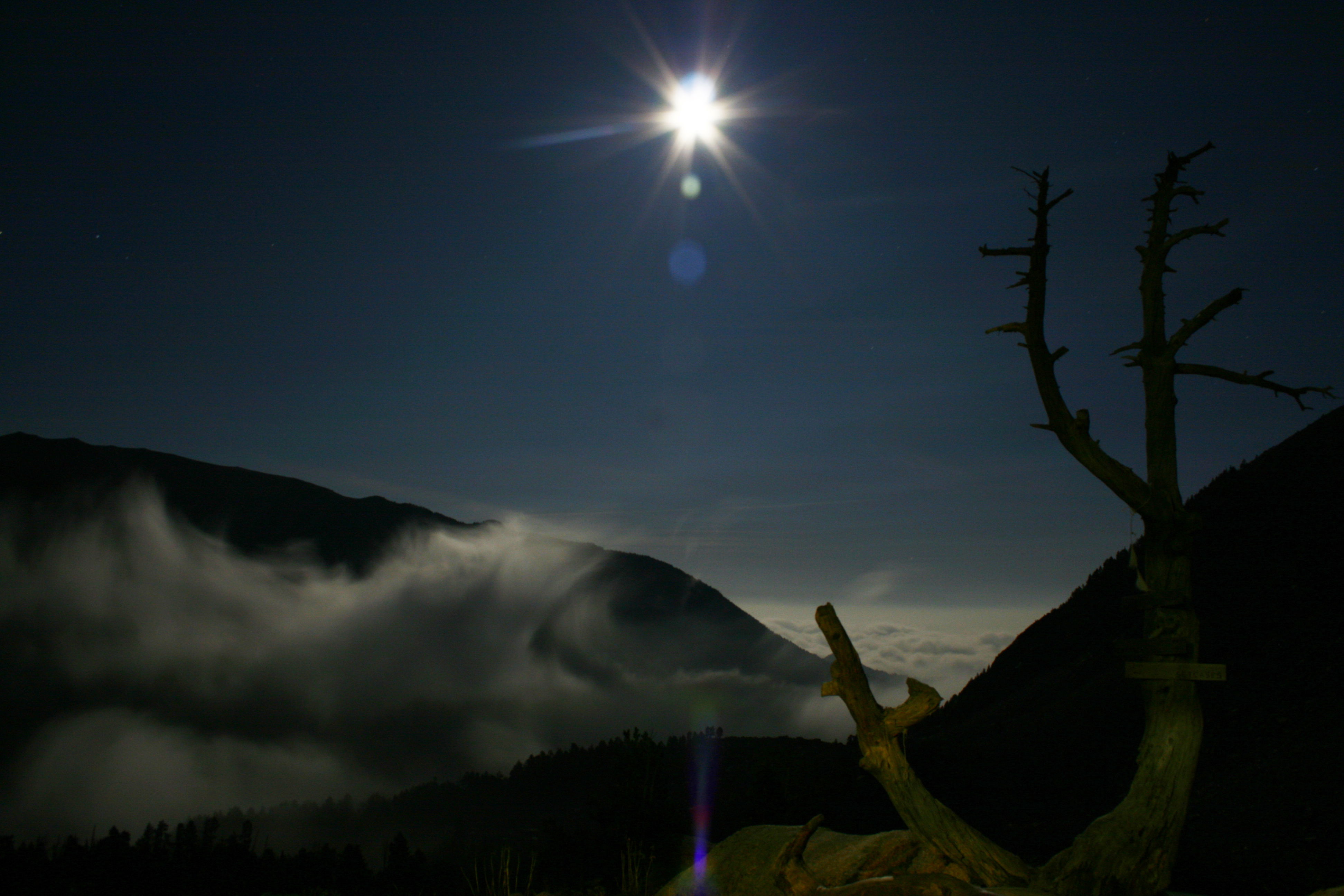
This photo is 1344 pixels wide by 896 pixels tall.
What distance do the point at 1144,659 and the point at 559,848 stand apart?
500 inches

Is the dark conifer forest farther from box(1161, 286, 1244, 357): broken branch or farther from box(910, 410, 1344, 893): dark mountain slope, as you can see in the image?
box(1161, 286, 1244, 357): broken branch

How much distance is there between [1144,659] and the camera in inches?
345

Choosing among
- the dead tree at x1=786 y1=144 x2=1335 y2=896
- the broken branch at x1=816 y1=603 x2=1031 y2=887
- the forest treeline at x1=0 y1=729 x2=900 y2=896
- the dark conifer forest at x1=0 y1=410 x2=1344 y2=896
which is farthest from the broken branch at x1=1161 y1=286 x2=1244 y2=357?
the forest treeline at x1=0 y1=729 x2=900 y2=896

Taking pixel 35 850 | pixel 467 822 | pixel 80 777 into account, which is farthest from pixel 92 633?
pixel 35 850

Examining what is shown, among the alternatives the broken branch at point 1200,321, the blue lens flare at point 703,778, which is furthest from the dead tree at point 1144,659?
the blue lens flare at point 703,778

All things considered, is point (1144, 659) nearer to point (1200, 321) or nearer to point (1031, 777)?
point (1200, 321)

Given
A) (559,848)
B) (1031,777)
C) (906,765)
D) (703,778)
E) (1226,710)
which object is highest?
(1226,710)

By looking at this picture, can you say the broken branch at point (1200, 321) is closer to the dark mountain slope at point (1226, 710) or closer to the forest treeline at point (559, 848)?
the dark mountain slope at point (1226, 710)

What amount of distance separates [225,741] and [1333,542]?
221 metres

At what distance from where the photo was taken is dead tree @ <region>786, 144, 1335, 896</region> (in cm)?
811

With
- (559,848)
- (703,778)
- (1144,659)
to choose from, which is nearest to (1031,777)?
(703,778)

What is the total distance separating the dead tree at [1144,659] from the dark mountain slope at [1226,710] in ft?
3.32

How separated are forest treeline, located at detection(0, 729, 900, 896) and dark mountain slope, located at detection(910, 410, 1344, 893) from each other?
4.19 metres

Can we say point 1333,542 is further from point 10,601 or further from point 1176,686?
point 10,601
